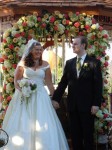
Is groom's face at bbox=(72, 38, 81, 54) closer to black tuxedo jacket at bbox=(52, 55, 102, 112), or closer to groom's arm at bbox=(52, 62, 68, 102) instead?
black tuxedo jacket at bbox=(52, 55, 102, 112)

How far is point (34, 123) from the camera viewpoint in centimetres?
583

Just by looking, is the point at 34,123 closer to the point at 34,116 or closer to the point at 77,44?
the point at 34,116

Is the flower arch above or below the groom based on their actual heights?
above

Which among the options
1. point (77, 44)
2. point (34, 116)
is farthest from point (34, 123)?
point (77, 44)

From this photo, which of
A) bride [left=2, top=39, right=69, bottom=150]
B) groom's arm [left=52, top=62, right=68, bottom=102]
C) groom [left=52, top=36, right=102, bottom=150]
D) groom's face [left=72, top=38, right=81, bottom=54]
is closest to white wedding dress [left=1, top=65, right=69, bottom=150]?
bride [left=2, top=39, right=69, bottom=150]

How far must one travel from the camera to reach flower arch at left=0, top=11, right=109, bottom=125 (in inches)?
267

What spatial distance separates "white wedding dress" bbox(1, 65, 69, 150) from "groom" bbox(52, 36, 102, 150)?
1.08 feet

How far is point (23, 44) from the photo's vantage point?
6789 mm

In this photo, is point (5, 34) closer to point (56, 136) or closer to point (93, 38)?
point (93, 38)

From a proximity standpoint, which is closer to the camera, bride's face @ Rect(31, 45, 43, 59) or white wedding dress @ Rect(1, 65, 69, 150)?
white wedding dress @ Rect(1, 65, 69, 150)

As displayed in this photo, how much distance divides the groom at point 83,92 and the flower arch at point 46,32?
1057mm

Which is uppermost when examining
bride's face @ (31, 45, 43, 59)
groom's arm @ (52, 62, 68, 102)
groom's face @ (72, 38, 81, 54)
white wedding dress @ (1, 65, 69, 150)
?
groom's face @ (72, 38, 81, 54)

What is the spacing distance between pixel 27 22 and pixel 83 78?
1.76 m

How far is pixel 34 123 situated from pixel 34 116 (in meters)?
0.11
